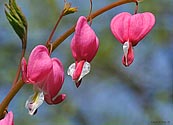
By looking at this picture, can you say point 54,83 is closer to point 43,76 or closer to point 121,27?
point 43,76

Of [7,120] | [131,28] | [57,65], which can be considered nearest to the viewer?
[7,120]

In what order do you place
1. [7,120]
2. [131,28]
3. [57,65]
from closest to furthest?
[7,120] → [57,65] → [131,28]

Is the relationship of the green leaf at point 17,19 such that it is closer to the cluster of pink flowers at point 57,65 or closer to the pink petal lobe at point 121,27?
the cluster of pink flowers at point 57,65

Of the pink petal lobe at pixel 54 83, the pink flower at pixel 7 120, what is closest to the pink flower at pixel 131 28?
the pink petal lobe at pixel 54 83

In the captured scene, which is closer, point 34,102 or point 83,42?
point 34,102

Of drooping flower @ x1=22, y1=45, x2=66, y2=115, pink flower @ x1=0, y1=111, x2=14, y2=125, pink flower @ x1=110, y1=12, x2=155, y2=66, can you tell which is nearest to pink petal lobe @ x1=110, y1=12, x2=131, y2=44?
pink flower @ x1=110, y1=12, x2=155, y2=66

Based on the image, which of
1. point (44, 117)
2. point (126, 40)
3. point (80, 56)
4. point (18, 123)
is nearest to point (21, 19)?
point (80, 56)

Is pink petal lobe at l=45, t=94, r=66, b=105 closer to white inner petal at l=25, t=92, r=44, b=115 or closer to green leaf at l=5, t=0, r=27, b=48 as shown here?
white inner petal at l=25, t=92, r=44, b=115

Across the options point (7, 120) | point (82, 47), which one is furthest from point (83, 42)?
point (7, 120)
